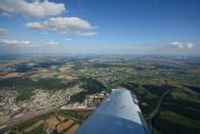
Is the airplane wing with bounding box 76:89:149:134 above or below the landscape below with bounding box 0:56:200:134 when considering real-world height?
above

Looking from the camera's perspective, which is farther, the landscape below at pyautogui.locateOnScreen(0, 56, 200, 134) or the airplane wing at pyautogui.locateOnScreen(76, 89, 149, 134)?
the landscape below at pyautogui.locateOnScreen(0, 56, 200, 134)

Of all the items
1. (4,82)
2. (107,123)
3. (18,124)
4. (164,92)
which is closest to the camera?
(107,123)

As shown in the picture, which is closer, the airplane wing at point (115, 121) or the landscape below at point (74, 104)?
the airplane wing at point (115, 121)

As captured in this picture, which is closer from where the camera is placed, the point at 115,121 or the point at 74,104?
the point at 115,121

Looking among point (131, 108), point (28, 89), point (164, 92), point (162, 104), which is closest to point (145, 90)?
point (164, 92)

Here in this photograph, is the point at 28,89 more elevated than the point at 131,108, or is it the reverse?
the point at 131,108

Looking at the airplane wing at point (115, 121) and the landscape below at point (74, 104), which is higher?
the airplane wing at point (115, 121)

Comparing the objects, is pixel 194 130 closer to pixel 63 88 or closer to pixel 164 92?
pixel 164 92

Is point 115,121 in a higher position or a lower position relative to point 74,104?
higher
